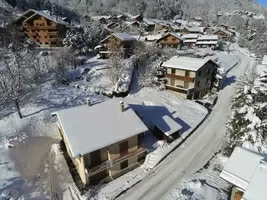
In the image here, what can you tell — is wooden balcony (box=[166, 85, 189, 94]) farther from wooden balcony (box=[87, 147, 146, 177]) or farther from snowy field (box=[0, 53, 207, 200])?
wooden balcony (box=[87, 147, 146, 177])

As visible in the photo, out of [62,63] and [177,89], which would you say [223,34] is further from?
[62,63]

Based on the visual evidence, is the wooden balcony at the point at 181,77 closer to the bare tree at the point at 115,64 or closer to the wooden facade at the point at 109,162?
the bare tree at the point at 115,64

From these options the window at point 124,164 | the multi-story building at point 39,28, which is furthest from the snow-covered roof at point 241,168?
the multi-story building at point 39,28

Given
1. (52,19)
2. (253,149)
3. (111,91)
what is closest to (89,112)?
(111,91)

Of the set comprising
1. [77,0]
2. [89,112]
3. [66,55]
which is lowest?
[89,112]

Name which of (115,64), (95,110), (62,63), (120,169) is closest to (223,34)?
(115,64)

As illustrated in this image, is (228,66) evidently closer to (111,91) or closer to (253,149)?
(111,91)
